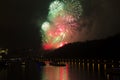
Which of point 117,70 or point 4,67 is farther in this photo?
point 4,67

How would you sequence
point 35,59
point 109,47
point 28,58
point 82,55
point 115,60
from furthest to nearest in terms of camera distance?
point 28,58, point 35,59, point 82,55, point 109,47, point 115,60

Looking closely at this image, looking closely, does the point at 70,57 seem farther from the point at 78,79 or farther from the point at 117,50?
the point at 78,79

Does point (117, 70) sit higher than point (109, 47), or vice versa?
point (109, 47)

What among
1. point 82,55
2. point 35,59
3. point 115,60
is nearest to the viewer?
point 115,60

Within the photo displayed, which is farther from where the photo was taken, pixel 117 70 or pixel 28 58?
pixel 28 58

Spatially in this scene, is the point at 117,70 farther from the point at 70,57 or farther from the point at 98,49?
the point at 70,57

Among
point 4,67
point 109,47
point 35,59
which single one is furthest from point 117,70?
point 35,59

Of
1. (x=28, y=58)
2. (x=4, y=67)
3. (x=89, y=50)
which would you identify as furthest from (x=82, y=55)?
(x=4, y=67)

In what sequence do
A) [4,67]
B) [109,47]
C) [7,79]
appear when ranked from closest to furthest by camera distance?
[7,79]
[4,67]
[109,47]

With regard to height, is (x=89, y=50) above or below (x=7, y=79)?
above
